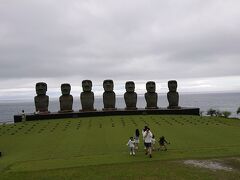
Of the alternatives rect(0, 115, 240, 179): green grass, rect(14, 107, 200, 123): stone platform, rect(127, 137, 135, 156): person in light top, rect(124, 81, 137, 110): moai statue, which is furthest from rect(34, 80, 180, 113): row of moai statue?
rect(127, 137, 135, 156): person in light top

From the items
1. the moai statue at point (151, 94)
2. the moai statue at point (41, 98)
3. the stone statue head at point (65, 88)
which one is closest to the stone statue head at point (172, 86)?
the moai statue at point (151, 94)

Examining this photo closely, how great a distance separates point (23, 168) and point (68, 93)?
24800mm

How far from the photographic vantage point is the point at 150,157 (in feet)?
57.4

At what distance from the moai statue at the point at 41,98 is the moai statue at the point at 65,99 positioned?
1.84 m

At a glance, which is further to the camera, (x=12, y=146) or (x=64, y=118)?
(x=64, y=118)

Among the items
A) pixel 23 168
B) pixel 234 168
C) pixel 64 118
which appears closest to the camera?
pixel 234 168

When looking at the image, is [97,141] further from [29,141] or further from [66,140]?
[29,141]

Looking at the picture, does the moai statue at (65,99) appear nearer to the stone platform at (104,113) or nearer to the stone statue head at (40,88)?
the stone platform at (104,113)

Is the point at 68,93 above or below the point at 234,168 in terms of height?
above

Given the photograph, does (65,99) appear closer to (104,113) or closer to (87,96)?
(87,96)

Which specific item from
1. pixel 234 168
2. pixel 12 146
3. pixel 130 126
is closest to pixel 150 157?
pixel 234 168

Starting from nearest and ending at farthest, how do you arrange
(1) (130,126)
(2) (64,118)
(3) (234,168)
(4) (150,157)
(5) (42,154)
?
(3) (234,168), (4) (150,157), (5) (42,154), (1) (130,126), (2) (64,118)

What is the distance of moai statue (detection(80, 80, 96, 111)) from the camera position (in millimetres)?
40531

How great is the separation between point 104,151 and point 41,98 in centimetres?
2233
